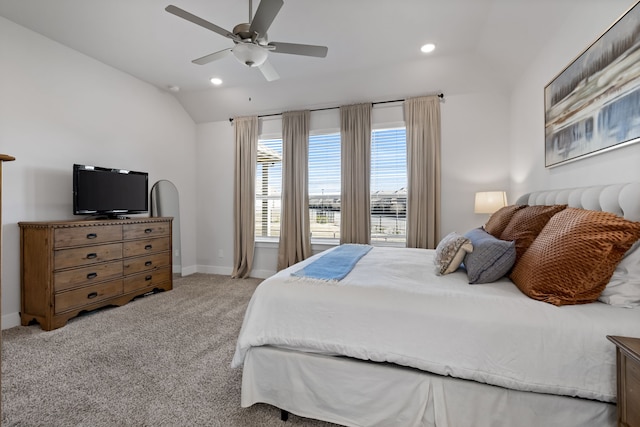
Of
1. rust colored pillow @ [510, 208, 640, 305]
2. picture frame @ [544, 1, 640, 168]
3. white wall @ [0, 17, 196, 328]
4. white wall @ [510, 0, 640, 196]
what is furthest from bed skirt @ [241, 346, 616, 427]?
white wall @ [0, 17, 196, 328]

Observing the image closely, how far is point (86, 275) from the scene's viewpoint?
303 cm

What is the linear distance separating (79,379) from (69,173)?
7.95 ft

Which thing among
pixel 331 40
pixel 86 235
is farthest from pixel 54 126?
pixel 331 40

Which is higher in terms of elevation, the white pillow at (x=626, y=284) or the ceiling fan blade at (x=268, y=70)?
the ceiling fan blade at (x=268, y=70)

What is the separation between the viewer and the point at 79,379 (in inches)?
78.1

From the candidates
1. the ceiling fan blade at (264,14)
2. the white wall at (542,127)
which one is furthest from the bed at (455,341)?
the ceiling fan blade at (264,14)

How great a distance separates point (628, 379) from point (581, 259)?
19.2 inches

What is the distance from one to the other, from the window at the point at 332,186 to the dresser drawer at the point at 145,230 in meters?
1.41

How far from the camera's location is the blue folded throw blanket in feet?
6.02

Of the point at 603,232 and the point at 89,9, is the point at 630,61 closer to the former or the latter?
the point at 603,232

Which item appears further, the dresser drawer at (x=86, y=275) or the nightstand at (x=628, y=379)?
the dresser drawer at (x=86, y=275)

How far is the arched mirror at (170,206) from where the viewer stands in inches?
173

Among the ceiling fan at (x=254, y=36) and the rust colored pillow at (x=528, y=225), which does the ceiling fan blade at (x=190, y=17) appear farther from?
the rust colored pillow at (x=528, y=225)

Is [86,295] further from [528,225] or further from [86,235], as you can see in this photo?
[528,225]
